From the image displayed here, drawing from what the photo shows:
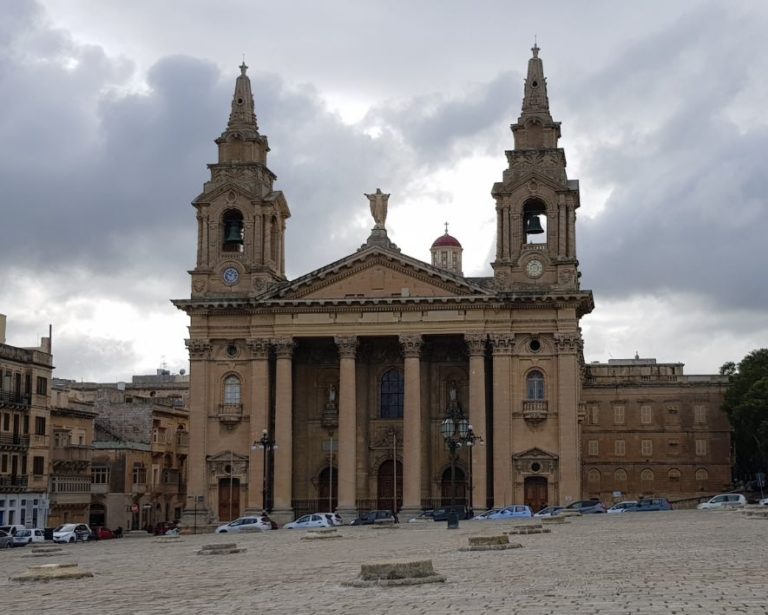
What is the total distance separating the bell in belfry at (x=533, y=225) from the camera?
7250 cm

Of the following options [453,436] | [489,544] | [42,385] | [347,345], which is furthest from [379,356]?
[489,544]

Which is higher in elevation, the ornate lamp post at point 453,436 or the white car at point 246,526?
→ the ornate lamp post at point 453,436

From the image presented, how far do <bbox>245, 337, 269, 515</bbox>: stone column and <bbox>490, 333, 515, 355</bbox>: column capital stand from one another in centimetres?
1279

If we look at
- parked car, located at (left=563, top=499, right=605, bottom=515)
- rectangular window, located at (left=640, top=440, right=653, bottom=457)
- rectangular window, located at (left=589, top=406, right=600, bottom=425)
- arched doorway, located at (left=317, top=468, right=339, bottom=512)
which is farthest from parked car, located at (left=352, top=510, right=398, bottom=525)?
rectangular window, located at (left=640, top=440, right=653, bottom=457)

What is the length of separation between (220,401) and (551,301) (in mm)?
19689

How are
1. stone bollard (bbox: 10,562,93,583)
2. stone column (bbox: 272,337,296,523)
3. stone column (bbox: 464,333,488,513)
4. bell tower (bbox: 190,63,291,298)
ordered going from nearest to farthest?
stone bollard (bbox: 10,562,93,583), stone column (bbox: 464,333,488,513), stone column (bbox: 272,337,296,523), bell tower (bbox: 190,63,291,298)

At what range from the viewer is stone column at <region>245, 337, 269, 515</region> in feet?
230

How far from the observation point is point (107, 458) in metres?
82.8

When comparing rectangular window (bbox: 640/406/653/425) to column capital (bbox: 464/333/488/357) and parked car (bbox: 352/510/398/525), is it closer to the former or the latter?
column capital (bbox: 464/333/488/357)

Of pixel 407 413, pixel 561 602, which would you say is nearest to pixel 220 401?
pixel 407 413

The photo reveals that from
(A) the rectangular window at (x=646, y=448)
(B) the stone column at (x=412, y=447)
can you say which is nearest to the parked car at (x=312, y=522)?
(B) the stone column at (x=412, y=447)

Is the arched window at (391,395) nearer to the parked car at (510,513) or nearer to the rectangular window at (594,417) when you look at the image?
the parked car at (510,513)

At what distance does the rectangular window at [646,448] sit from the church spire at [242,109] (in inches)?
1501

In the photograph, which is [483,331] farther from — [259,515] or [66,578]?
[66,578]
